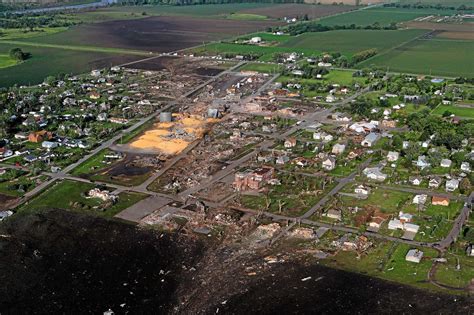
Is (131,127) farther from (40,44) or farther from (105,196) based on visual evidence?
(40,44)

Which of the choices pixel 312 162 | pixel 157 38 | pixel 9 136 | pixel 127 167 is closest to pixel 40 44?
pixel 157 38

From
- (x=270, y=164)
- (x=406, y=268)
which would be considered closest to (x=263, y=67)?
(x=270, y=164)

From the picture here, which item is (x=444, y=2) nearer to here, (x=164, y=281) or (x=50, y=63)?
(x=50, y=63)

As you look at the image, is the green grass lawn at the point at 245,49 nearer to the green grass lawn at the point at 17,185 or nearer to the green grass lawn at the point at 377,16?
the green grass lawn at the point at 377,16

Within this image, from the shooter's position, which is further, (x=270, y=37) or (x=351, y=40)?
(x=270, y=37)

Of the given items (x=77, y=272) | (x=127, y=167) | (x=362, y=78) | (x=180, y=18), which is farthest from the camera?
(x=180, y=18)

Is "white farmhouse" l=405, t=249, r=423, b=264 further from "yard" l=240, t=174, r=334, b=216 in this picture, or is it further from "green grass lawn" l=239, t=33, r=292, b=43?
"green grass lawn" l=239, t=33, r=292, b=43
